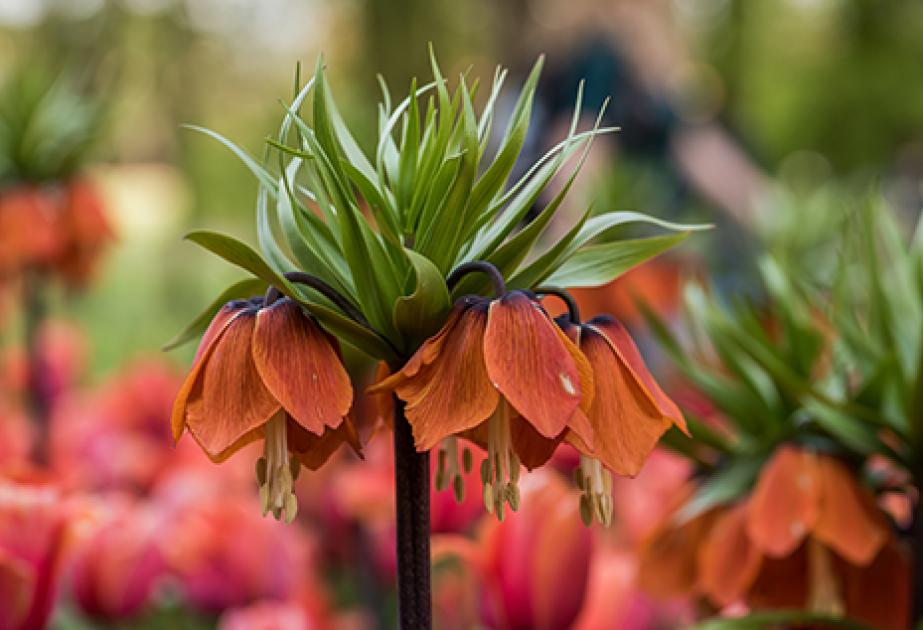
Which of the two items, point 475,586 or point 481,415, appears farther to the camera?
point 475,586

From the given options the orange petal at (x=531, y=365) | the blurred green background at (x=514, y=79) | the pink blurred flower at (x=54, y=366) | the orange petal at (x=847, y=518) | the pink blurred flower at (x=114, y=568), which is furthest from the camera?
the blurred green background at (x=514, y=79)

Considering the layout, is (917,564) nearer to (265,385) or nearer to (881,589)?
(881,589)

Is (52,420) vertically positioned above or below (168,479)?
above

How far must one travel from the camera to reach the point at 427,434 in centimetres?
37

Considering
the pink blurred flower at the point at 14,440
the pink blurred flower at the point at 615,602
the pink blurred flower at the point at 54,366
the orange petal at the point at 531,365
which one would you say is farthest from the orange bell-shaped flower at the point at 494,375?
the pink blurred flower at the point at 54,366

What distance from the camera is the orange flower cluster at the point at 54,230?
1.04 meters

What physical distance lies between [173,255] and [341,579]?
358 centimetres

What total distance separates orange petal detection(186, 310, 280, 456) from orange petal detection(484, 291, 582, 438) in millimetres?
78

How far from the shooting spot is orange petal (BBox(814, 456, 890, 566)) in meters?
0.58

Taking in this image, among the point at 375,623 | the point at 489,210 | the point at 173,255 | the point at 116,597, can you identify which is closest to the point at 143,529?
the point at 116,597

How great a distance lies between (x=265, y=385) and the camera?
1.24ft

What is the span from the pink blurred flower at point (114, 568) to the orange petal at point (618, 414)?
0.46 m

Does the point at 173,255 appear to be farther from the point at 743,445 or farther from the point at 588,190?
the point at 743,445

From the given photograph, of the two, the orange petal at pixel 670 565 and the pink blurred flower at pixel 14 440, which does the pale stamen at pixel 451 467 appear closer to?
the orange petal at pixel 670 565
